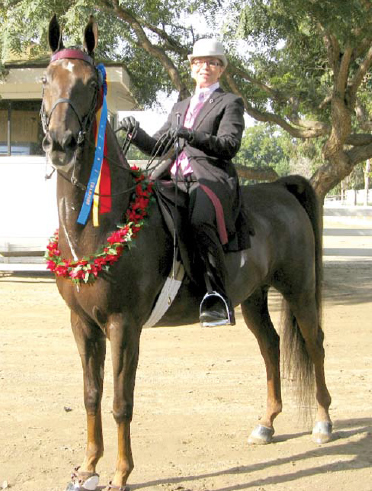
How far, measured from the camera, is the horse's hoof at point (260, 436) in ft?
16.1

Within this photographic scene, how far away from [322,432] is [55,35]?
3632 millimetres

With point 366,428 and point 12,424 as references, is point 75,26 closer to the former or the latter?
point 12,424

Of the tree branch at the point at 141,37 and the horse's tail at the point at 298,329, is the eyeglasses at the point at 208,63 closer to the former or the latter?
the horse's tail at the point at 298,329

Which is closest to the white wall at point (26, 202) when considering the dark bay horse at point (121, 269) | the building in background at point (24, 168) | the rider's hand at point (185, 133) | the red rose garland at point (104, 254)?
the building in background at point (24, 168)

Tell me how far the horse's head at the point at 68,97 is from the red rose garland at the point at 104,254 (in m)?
0.58

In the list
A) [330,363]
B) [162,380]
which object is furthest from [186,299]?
[330,363]

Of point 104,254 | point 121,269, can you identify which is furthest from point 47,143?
point 121,269

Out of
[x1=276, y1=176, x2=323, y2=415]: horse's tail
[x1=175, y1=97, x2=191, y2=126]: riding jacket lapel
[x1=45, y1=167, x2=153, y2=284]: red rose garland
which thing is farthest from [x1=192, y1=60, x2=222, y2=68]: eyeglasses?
[x1=276, y1=176, x2=323, y2=415]: horse's tail

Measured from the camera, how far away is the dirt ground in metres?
4.31

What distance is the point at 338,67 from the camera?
11.4 meters

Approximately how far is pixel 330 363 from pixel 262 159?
286 ft

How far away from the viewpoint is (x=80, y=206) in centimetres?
370

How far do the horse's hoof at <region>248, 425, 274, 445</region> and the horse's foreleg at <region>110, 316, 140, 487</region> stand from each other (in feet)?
4.34

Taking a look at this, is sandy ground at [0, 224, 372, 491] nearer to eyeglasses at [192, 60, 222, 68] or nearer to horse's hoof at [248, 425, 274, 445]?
horse's hoof at [248, 425, 274, 445]
